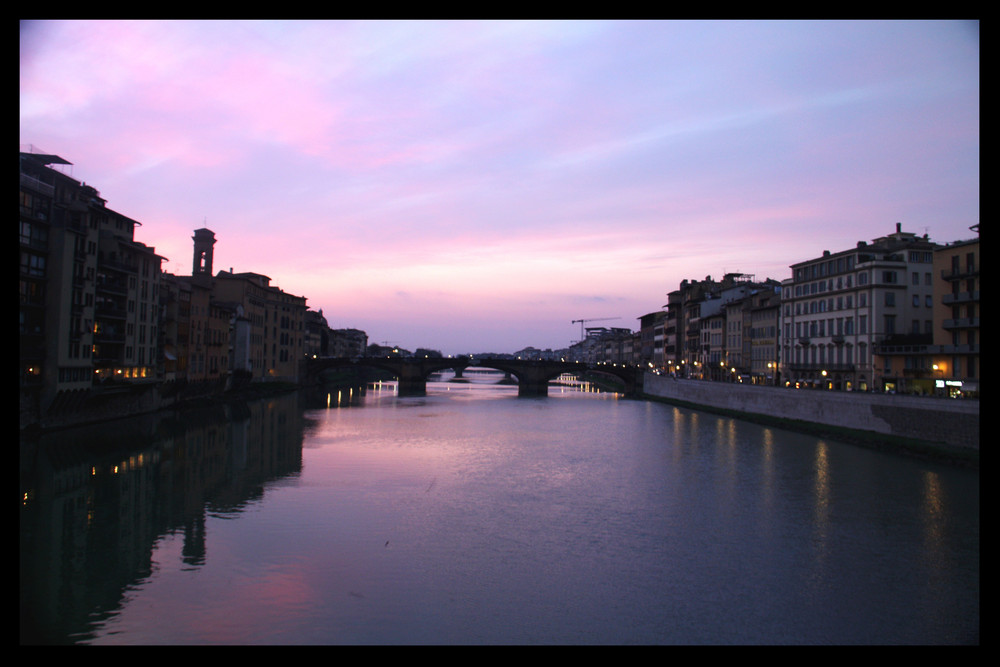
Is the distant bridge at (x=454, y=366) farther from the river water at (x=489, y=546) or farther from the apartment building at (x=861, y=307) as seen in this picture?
the river water at (x=489, y=546)

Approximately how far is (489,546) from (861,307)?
34.7 m

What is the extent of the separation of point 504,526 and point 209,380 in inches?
1696

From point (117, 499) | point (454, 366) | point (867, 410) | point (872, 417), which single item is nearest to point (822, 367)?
point (867, 410)

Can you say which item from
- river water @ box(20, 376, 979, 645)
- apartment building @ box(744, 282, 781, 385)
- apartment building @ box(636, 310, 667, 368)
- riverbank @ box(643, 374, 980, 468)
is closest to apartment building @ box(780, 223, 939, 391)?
riverbank @ box(643, 374, 980, 468)

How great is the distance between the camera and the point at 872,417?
31.8 meters

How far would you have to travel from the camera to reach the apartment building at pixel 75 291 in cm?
2958

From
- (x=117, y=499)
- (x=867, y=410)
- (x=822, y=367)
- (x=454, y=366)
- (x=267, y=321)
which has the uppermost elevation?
(x=267, y=321)

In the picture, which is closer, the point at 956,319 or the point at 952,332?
the point at 956,319

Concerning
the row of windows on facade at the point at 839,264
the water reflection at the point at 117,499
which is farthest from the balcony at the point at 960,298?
the water reflection at the point at 117,499

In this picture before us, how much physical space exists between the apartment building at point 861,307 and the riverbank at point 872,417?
4.27 metres

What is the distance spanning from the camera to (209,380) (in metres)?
53.8

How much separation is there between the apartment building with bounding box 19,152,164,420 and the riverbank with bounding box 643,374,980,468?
37.2 m

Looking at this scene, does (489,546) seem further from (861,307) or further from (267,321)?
(267,321)

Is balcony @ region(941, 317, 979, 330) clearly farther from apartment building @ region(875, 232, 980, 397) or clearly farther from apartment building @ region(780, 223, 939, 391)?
apartment building @ region(780, 223, 939, 391)
